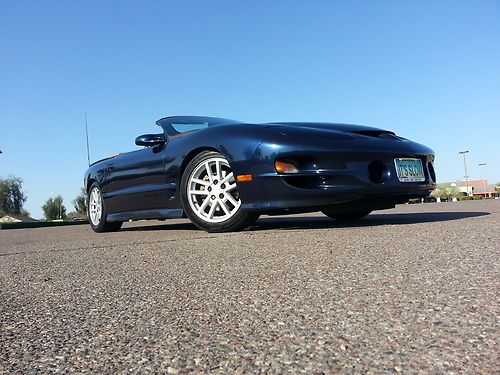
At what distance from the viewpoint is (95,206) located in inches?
259

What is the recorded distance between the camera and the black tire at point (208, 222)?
4.25m

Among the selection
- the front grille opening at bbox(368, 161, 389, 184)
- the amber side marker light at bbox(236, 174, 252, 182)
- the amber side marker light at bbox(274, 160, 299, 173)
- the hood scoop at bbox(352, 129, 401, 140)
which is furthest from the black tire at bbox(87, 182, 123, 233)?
the front grille opening at bbox(368, 161, 389, 184)

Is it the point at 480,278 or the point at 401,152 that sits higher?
the point at 401,152

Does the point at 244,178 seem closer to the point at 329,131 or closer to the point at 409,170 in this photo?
the point at 329,131

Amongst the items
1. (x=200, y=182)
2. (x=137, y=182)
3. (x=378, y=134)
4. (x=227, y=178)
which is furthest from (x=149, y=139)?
(x=378, y=134)

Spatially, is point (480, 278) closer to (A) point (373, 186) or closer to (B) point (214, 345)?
(B) point (214, 345)

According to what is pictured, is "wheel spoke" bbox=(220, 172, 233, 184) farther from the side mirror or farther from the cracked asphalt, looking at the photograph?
the cracked asphalt

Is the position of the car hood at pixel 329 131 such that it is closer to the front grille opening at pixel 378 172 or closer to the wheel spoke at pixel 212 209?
the front grille opening at pixel 378 172

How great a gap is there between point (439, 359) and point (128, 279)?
1.66 metres

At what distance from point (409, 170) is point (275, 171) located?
1213 mm

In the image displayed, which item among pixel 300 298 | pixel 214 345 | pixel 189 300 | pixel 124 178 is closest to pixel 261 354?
pixel 214 345

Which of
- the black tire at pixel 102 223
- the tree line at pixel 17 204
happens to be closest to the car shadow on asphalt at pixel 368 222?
the black tire at pixel 102 223

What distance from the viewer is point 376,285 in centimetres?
200

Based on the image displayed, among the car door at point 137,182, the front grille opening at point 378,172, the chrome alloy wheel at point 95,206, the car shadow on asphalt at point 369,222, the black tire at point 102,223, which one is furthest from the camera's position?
the chrome alloy wheel at point 95,206
